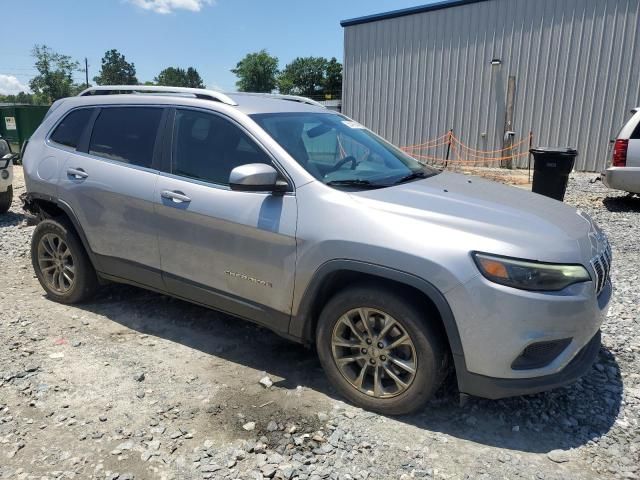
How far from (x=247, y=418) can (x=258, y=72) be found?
97.0 m

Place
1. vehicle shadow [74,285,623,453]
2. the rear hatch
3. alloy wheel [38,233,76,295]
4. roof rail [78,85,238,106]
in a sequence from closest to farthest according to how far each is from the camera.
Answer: vehicle shadow [74,285,623,453], roof rail [78,85,238,106], alloy wheel [38,233,76,295], the rear hatch

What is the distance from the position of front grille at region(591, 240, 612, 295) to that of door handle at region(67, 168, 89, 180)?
3607 millimetres

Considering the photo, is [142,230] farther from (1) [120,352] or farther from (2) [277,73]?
(2) [277,73]

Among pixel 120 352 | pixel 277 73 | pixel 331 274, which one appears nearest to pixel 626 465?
pixel 331 274

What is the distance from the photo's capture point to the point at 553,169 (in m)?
8.62

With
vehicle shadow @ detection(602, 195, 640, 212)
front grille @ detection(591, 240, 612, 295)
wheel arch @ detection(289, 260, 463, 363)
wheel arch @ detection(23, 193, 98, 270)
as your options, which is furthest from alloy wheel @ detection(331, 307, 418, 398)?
vehicle shadow @ detection(602, 195, 640, 212)

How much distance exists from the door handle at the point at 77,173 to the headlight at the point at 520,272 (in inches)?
122

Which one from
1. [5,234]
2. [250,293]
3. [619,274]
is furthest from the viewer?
[5,234]

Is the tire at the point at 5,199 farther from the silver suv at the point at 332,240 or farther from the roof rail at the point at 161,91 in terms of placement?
the roof rail at the point at 161,91

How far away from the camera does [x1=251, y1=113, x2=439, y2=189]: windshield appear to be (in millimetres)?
3236

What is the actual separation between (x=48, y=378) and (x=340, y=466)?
2056mm

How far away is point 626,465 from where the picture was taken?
258cm

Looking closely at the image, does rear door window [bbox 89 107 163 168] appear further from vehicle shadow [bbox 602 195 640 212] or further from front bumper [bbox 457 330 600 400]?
vehicle shadow [bbox 602 195 640 212]

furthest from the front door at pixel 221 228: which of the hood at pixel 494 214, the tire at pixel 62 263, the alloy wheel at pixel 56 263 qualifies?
the alloy wheel at pixel 56 263
